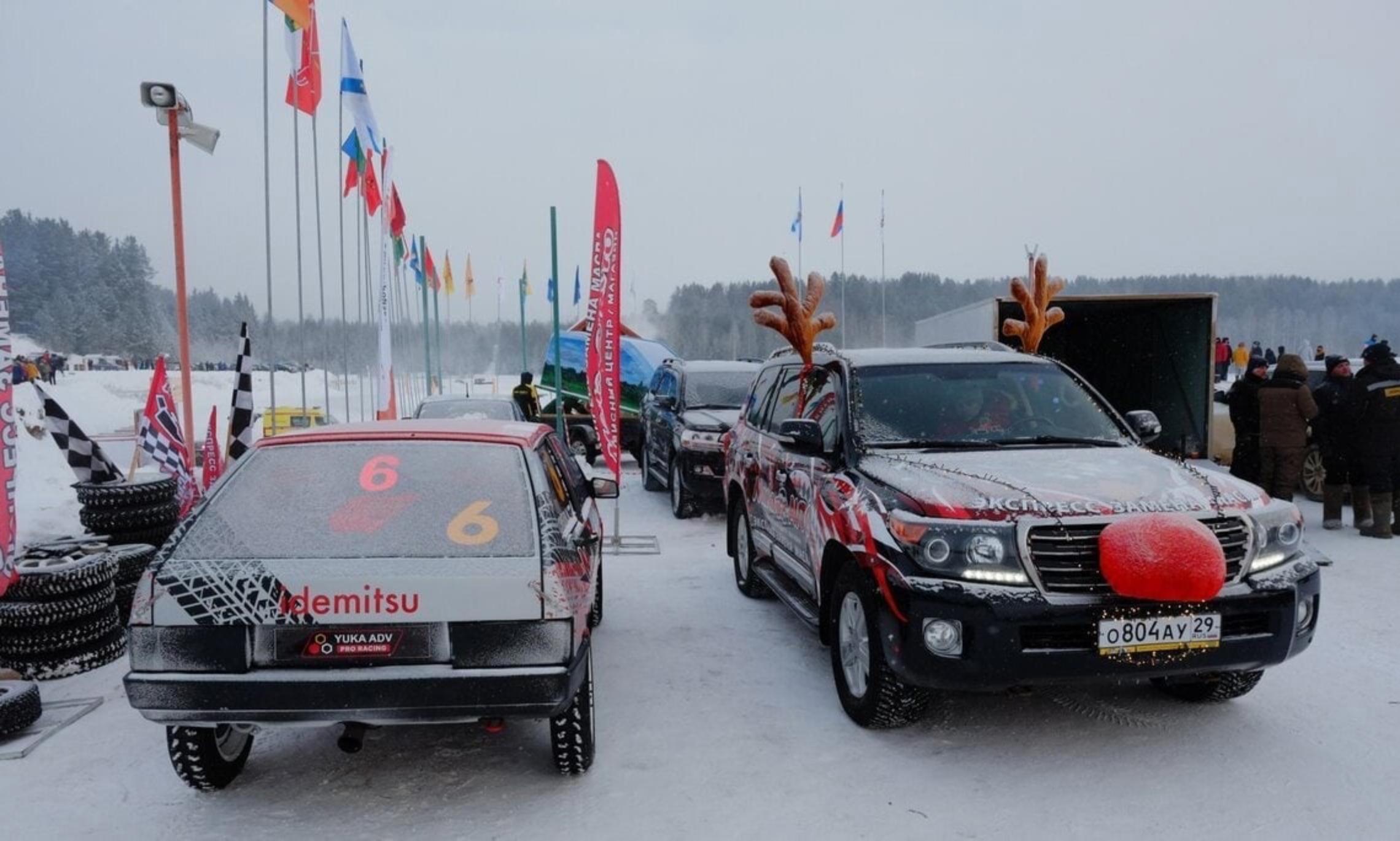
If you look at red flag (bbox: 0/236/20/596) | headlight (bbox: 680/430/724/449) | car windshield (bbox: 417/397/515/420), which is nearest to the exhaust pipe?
red flag (bbox: 0/236/20/596)

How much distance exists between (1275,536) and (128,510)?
6.92 metres

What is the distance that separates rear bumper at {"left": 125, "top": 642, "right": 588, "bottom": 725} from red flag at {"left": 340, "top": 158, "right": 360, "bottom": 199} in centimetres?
1590

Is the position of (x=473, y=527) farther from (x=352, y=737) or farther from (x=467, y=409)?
(x=467, y=409)

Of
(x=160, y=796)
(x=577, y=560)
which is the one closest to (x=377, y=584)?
(x=577, y=560)

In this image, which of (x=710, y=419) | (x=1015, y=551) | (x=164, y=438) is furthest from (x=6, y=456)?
(x=710, y=419)

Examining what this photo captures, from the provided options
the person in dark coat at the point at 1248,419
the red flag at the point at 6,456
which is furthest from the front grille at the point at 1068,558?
the person in dark coat at the point at 1248,419

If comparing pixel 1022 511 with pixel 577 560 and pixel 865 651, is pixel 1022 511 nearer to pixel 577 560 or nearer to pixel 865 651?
pixel 865 651

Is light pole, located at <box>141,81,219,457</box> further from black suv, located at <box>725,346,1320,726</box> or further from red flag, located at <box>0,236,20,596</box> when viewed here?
black suv, located at <box>725,346,1320,726</box>

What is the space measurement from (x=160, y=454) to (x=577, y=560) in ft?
21.5

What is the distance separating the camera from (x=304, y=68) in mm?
12234

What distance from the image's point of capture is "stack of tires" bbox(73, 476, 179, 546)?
19.5ft

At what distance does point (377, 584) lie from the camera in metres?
3.09

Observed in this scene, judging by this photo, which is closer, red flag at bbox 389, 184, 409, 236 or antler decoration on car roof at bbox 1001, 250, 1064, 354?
antler decoration on car roof at bbox 1001, 250, 1064, 354

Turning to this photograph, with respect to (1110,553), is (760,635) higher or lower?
lower
